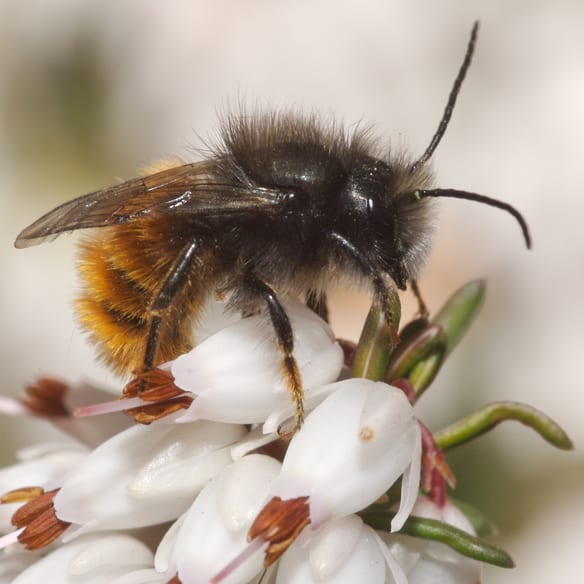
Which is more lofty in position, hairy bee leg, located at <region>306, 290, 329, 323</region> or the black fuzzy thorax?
the black fuzzy thorax

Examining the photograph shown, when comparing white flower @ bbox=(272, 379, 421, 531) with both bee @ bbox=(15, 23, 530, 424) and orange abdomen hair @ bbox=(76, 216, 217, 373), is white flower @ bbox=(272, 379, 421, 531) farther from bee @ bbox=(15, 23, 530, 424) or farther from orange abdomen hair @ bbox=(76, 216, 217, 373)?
orange abdomen hair @ bbox=(76, 216, 217, 373)

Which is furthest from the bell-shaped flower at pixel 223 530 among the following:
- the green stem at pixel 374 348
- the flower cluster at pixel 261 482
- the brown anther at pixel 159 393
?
the green stem at pixel 374 348

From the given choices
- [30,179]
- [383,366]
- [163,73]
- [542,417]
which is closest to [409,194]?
[383,366]

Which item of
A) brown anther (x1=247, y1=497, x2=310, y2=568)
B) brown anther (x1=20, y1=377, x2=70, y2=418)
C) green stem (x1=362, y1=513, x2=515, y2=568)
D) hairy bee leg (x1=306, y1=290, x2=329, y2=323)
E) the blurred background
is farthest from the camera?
the blurred background

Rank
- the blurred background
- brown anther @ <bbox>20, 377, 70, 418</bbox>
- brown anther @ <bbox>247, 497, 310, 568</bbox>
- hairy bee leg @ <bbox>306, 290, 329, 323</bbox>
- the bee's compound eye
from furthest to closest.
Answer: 1. the blurred background
2. brown anther @ <bbox>20, 377, 70, 418</bbox>
3. hairy bee leg @ <bbox>306, 290, 329, 323</bbox>
4. the bee's compound eye
5. brown anther @ <bbox>247, 497, 310, 568</bbox>

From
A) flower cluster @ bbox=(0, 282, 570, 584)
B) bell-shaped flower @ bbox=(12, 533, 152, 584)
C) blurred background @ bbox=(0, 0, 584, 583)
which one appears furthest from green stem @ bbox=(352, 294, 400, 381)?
blurred background @ bbox=(0, 0, 584, 583)

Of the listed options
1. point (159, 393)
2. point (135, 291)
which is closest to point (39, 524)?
point (159, 393)
